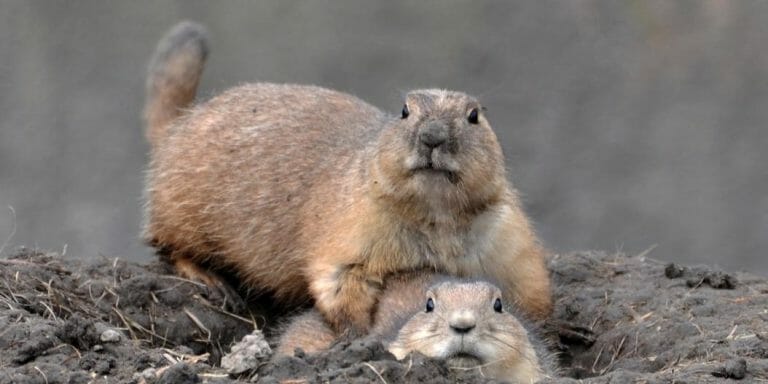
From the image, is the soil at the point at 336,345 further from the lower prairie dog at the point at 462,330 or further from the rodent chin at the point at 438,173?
the rodent chin at the point at 438,173

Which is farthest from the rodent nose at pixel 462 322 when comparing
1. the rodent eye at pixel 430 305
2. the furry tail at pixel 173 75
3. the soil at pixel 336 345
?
the furry tail at pixel 173 75

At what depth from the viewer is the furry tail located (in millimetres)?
10977

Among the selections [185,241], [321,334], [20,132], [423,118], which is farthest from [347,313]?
[20,132]

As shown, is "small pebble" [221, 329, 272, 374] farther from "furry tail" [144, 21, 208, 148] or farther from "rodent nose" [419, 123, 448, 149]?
"furry tail" [144, 21, 208, 148]

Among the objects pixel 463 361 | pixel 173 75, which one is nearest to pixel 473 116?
pixel 463 361

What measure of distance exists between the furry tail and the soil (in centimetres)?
135

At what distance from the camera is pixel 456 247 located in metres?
8.75

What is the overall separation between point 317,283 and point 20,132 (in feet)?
25.5

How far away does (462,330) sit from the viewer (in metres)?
7.32

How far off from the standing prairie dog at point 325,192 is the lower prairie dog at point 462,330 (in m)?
0.27

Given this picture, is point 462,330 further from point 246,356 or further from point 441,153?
point 441,153

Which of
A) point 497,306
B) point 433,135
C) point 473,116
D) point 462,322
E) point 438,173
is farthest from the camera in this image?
point 473,116

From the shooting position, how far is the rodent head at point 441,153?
815 cm

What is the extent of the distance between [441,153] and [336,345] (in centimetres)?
133
